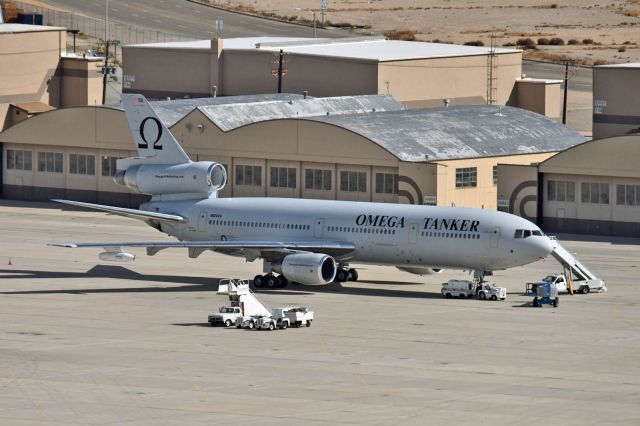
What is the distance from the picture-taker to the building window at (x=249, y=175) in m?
117

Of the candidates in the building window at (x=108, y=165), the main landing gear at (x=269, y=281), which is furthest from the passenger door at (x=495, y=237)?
the building window at (x=108, y=165)

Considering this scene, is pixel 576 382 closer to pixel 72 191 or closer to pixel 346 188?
pixel 346 188

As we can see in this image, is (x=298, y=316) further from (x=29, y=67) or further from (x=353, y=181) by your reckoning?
(x=29, y=67)

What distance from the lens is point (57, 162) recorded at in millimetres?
125688

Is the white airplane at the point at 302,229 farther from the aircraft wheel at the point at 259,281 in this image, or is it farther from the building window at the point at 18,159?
the building window at the point at 18,159

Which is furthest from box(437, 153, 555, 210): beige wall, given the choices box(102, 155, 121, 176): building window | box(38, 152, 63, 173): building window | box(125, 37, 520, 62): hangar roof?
box(38, 152, 63, 173): building window

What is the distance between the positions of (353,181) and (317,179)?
293cm

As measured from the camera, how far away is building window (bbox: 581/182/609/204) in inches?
4227

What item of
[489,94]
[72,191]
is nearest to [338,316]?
[72,191]

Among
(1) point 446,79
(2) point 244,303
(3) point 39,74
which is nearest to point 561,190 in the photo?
(1) point 446,79

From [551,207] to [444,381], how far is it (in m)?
50.5

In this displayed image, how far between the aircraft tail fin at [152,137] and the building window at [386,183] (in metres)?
20.9

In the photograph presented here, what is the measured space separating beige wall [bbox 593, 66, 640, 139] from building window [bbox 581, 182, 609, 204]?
19.6 m

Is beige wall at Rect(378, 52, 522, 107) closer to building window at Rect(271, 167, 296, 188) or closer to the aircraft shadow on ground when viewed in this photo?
building window at Rect(271, 167, 296, 188)
